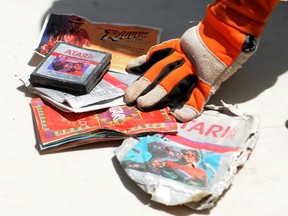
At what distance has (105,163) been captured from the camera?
1101 mm

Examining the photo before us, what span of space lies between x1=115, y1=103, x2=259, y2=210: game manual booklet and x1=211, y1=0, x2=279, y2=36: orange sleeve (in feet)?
0.66

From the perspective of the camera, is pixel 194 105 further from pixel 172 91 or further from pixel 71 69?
pixel 71 69

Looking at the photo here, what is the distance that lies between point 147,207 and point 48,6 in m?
0.98

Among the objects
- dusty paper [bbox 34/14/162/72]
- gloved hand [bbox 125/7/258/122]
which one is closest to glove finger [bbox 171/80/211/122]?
gloved hand [bbox 125/7/258/122]

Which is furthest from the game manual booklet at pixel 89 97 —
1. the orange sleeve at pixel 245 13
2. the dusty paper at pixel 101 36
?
the orange sleeve at pixel 245 13

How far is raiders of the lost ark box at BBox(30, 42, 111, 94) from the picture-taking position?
125cm

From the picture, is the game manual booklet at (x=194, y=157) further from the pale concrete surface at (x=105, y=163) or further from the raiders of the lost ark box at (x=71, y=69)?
the raiders of the lost ark box at (x=71, y=69)

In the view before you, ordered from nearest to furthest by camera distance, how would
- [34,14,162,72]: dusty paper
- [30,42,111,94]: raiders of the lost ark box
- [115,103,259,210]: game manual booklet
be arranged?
[115,103,259,210]: game manual booklet < [30,42,111,94]: raiders of the lost ark box < [34,14,162,72]: dusty paper

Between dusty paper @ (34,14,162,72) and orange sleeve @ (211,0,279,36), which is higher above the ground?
orange sleeve @ (211,0,279,36)

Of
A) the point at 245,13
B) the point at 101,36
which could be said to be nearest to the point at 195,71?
the point at 245,13

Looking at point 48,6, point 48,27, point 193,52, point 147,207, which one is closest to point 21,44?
point 48,27

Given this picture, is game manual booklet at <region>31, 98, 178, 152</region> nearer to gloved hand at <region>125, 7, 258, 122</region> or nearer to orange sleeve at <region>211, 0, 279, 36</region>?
gloved hand at <region>125, 7, 258, 122</region>

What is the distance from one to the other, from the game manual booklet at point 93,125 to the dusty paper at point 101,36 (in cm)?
25

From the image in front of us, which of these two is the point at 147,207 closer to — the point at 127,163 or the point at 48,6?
the point at 127,163
